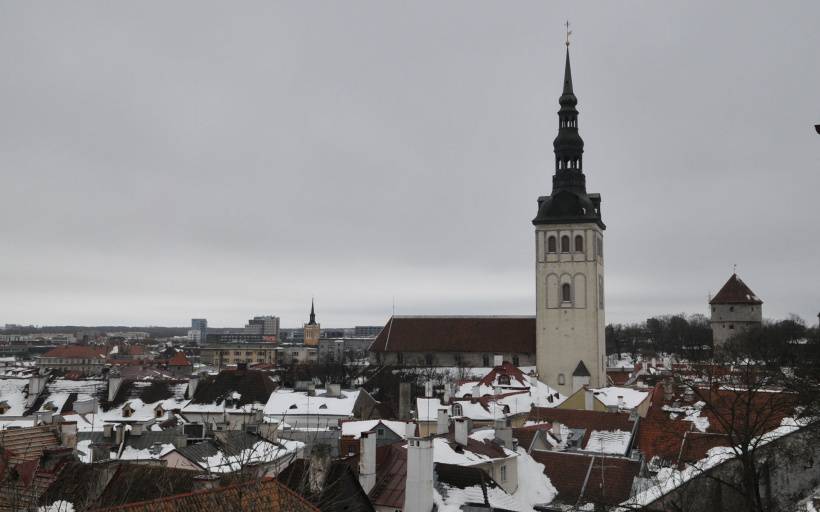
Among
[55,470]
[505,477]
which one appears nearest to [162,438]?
[55,470]

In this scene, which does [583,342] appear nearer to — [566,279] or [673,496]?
[566,279]

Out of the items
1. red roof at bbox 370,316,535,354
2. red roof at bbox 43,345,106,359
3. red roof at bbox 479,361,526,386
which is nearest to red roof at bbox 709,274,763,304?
red roof at bbox 370,316,535,354

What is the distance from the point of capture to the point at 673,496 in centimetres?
1875

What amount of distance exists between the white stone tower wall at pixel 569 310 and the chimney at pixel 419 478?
2201 inches

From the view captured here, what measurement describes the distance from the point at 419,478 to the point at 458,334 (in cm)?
7257

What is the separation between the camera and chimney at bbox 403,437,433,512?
2138cm

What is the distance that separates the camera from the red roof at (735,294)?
101875mm

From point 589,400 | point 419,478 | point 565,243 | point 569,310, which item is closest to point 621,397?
point 589,400

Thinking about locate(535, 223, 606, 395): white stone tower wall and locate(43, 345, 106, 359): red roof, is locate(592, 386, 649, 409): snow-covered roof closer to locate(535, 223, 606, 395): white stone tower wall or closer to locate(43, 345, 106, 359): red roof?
locate(535, 223, 606, 395): white stone tower wall

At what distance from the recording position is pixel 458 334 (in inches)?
3688

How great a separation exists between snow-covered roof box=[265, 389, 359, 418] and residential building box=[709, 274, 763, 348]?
2391 inches

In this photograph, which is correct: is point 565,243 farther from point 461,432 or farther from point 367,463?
point 367,463

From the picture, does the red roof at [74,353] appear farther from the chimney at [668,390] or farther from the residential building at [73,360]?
the chimney at [668,390]

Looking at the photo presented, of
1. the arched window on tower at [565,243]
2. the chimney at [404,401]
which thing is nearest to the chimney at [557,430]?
the chimney at [404,401]
